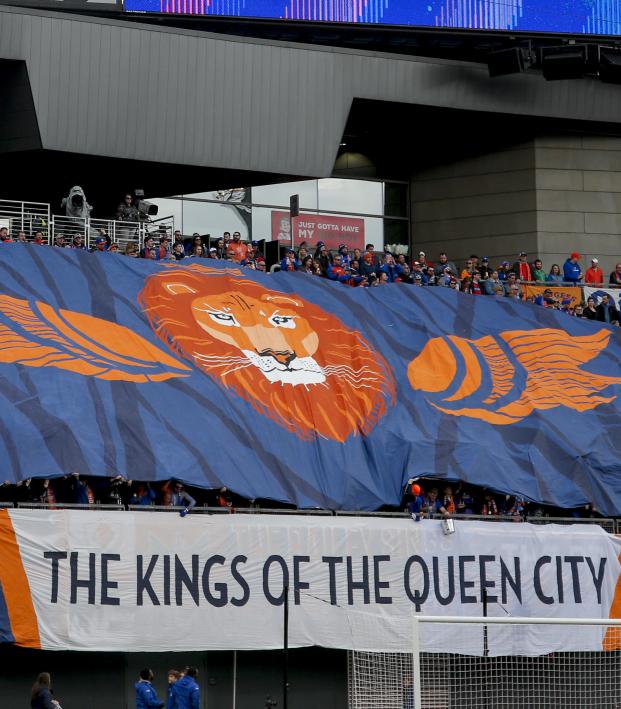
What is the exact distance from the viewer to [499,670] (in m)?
26.5

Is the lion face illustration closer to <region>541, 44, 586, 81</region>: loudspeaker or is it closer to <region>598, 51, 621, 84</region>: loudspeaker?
<region>541, 44, 586, 81</region>: loudspeaker

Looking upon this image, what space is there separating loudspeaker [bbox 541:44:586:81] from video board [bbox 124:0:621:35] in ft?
4.27

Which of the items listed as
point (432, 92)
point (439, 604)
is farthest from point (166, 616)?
point (432, 92)

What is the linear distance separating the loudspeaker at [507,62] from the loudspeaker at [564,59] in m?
0.64

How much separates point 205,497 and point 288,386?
3.54m

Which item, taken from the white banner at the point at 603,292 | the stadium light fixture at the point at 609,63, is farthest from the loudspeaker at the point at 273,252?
Answer: the stadium light fixture at the point at 609,63

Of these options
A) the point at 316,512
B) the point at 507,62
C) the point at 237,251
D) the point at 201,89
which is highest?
the point at 507,62

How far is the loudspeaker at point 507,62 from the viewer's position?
4153 cm

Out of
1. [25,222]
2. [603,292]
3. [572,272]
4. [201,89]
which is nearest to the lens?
[25,222]

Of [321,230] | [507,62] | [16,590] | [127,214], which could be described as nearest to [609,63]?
[507,62]

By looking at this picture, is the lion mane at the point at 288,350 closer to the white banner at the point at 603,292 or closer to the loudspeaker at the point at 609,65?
the white banner at the point at 603,292

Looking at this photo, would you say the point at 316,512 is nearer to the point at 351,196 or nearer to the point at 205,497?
the point at 205,497

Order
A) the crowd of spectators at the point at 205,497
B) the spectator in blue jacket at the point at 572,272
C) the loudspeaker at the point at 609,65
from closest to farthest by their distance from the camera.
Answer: the crowd of spectators at the point at 205,497
the loudspeaker at the point at 609,65
the spectator in blue jacket at the point at 572,272

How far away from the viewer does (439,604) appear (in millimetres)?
28016
